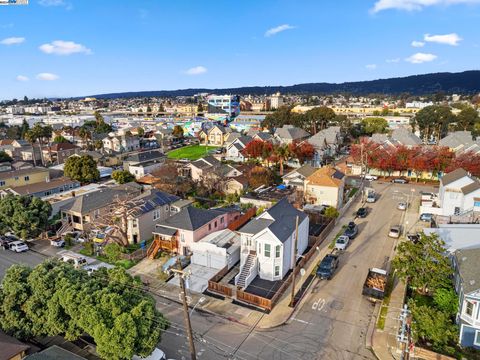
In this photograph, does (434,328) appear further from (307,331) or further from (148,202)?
(148,202)

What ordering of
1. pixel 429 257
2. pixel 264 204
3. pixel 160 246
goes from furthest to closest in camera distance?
1. pixel 264 204
2. pixel 160 246
3. pixel 429 257

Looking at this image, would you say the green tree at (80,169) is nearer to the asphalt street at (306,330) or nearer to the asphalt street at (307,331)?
the asphalt street at (306,330)

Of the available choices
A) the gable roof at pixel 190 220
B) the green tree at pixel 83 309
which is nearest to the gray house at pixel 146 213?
the gable roof at pixel 190 220

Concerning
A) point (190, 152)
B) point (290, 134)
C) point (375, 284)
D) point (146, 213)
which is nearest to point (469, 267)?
point (375, 284)

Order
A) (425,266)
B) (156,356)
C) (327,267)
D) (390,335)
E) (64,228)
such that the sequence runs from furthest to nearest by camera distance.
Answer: (64,228), (327,267), (425,266), (390,335), (156,356)

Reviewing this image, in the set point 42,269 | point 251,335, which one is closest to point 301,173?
point 251,335

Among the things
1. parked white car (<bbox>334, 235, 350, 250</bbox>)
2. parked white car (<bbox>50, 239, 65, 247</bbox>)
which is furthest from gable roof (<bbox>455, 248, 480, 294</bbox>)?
parked white car (<bbox>50, 239, 65, 247</bbox>)

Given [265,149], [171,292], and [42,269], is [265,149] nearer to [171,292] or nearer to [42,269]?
[171,292]
